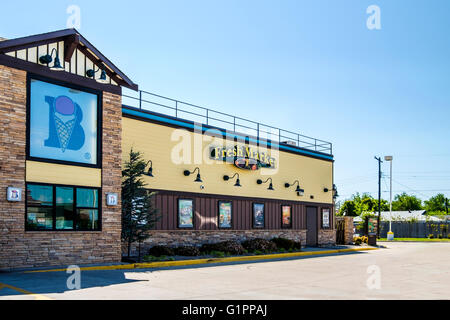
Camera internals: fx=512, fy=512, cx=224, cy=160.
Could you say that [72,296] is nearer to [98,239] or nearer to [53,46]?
[98,239]

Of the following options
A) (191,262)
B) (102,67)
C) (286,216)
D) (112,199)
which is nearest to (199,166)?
(191,262)

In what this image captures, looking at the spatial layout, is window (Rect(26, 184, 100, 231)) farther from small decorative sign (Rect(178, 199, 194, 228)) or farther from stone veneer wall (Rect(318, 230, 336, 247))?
stone veneer wall (Rect(318, 230, 336, 247))

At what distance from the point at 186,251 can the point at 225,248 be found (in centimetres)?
248

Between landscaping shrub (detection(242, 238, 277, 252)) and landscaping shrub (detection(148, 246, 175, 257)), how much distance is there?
5.32 m

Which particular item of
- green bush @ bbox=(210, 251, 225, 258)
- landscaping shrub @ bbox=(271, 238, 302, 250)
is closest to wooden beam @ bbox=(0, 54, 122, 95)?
green bush @ bbox=(210, 251, 225, 258)

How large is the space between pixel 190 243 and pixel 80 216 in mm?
Result: 7294

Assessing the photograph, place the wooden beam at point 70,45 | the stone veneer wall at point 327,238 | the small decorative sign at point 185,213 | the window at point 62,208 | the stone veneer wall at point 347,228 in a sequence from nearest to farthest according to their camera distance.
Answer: the window at point 62,208
the wooden beam at point 70,45
the small decorative sign at point 185,213
the stone veneer wall at point 327,238
the stone veneer wall at point 347,228

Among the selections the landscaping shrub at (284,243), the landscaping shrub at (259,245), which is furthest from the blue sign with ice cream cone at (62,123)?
the landscaping shrub at (284,243)

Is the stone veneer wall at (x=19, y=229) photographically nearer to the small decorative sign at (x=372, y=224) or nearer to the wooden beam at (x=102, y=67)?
the wooden beam at (x=102, y=67)

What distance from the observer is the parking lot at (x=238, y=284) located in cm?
1158

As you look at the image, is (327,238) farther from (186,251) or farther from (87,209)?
(87,209)

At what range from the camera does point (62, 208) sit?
56.6 feet

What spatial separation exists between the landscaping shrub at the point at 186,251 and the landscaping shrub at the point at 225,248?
48.9 inches

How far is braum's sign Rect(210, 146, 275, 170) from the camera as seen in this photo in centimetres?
2606
